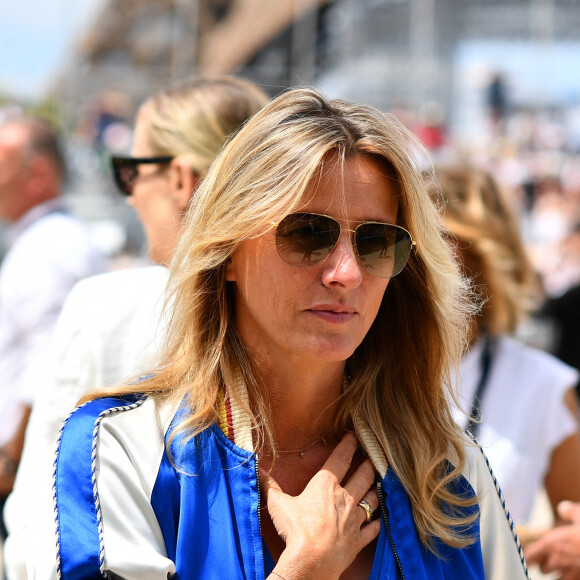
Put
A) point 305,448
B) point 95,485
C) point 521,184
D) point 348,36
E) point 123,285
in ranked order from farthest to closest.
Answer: point 348,36 → point 521,184 → point 123,285 → point 305,448 → point 95,485

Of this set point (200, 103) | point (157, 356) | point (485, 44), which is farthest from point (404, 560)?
point (485, 44)

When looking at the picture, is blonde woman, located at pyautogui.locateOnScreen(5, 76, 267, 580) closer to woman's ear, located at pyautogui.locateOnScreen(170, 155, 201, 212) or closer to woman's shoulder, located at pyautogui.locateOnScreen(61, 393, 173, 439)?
woman's ear, located at pyautogui.locateOnScreen(170, 155, 201, 212)

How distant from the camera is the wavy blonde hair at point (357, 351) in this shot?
171 cm

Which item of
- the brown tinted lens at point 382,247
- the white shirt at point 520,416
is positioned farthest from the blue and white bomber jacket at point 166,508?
the white shirt at point 520,416

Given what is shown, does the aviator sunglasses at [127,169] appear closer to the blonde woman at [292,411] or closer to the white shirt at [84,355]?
the white shirt at [84,355]

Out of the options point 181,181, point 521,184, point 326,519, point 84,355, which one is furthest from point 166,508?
point 521,184

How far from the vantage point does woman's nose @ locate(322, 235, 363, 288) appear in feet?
5.60

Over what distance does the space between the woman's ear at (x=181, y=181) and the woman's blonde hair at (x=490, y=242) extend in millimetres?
925


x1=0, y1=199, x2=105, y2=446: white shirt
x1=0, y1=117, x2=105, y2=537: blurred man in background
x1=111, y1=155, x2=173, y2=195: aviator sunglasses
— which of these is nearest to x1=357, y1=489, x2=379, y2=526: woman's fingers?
x1=111, y1=155, x2=173, y2=195: aviator sunglasses

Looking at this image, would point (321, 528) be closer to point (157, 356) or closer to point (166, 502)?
point (166, 502)

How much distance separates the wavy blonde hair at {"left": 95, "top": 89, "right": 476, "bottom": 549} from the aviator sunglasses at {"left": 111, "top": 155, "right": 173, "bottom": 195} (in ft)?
2.29

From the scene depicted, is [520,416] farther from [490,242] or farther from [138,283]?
[138,283]

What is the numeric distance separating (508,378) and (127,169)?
4.83ft

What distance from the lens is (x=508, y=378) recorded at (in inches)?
119
